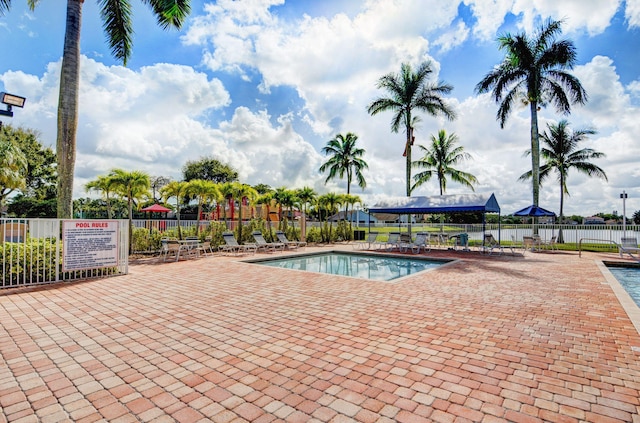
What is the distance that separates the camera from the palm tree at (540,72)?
19484 millimetres

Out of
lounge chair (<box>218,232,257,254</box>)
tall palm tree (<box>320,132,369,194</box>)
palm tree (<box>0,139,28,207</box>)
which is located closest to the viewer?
lounge chair (<box>218,232,257,254</box>)

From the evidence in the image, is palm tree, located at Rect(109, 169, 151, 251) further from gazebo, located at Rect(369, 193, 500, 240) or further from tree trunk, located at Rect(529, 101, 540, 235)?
tree trunk, located at Rect(529, 101, 540, 235)

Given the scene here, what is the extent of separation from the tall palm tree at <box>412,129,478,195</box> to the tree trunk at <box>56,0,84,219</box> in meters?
24.6

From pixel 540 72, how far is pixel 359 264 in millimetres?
17486

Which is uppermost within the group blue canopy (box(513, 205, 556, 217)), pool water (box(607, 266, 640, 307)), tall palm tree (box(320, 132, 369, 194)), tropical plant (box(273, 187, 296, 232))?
tall palm tree (box(320, 132, 369, 194))

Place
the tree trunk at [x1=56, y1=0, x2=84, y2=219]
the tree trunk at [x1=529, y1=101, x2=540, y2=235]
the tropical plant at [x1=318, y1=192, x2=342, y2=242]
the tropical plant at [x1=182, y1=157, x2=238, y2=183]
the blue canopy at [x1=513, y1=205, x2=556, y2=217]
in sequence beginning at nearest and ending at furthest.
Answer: the tree trunk at [x1=56, y1=0, x2=84, y2=219]
the blue canopy at [x1=513, y1=205, x2=556, y2=217]
the tree trunk at [x1=529, y1=101, x2=540, y2=235]
the tropical plant at [x1=318, y1=192, x2=342, y2=242]
the tropical plant at [x1=182, y1=157, x2=238, y2=183]

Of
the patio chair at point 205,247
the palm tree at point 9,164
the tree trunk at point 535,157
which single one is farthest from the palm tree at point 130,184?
the tree trunk at point 535,157

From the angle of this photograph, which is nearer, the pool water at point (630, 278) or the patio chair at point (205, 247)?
the pool water at point (630, 278)

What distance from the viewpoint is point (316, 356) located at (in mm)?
3709

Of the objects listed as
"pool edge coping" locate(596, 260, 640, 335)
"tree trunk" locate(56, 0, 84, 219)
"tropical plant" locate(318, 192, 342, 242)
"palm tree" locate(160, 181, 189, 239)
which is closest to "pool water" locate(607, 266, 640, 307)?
"pool edge coping" locate(596, 260, 640, 335)

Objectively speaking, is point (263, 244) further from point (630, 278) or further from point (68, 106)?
point (630, 278)

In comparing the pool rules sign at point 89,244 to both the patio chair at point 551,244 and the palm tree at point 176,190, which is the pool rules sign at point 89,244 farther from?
the patio chair at point 551,244

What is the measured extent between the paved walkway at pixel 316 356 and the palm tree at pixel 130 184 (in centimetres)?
723

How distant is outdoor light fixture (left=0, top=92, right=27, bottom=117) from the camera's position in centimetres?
695
